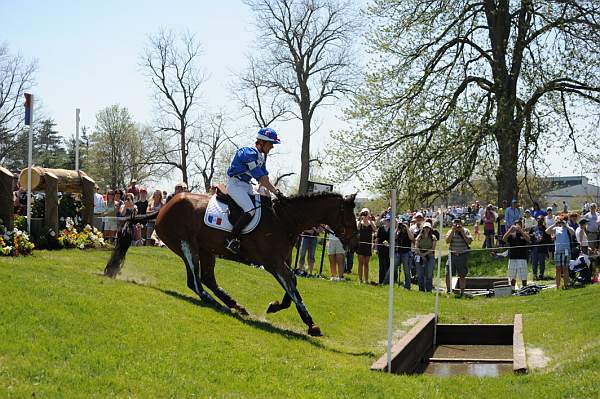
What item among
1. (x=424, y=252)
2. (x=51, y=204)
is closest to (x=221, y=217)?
(x=51, y=204)

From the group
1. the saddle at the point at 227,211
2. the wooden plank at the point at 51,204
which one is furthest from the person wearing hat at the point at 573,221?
the wooden plank at the point at 51,204

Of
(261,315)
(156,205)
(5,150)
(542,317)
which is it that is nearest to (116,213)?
(156,205)

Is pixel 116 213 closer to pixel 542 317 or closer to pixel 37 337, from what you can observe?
pixel 542 317

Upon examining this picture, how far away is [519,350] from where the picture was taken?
496 inches

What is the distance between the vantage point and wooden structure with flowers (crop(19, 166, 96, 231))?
53.0 feet

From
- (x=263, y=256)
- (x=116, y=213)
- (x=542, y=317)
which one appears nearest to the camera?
(x=263, y=256)

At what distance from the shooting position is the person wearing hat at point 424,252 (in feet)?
74.7

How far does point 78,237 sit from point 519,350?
9634 mm

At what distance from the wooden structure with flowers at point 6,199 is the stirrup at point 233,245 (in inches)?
183

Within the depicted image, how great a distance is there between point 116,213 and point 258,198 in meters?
11.4

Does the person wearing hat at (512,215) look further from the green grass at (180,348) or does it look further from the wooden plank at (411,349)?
the green grass at (180,348)

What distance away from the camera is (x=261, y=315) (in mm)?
13547

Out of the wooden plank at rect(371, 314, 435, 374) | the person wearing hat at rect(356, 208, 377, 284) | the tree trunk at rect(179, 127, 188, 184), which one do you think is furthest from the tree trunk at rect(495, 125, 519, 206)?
the tree trunk at rect(179, 127, 188, 184)

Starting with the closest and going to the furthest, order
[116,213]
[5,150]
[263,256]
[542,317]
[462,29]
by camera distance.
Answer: [263,256], [542,317], [116,213], [462,29], [5,150]
